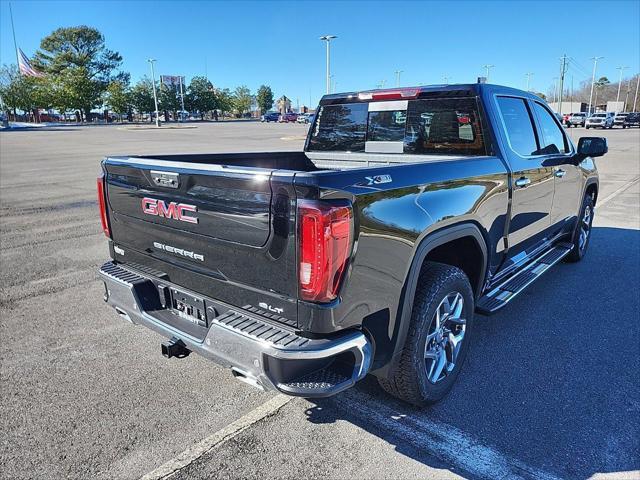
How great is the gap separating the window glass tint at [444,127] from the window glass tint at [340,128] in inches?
19.0

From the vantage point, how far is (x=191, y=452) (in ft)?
8.42

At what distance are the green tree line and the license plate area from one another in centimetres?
8882

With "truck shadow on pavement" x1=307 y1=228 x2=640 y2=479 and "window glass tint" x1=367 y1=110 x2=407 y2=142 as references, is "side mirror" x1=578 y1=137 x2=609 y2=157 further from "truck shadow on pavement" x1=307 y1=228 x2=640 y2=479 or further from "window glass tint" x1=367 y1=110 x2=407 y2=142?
"window glass tint" x1=367 y1=110 x2=407 y2=142

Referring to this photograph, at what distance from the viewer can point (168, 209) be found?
2686mm

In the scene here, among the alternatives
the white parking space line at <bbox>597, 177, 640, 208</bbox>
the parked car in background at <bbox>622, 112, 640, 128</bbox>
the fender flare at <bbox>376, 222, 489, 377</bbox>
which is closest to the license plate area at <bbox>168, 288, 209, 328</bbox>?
the fender flare at <bbox>376, 222, 489, 377</bbox>

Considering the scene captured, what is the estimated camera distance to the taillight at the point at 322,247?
80.7 inches

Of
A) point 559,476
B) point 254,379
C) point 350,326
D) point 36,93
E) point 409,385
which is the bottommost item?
point 559,476

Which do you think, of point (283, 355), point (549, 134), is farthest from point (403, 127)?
point (283, 355)

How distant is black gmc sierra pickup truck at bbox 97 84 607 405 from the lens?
2.15 meters

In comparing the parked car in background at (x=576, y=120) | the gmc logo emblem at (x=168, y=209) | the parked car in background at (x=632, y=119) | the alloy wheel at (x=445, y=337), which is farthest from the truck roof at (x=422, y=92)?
the parked car in background at (x=632, y=119)

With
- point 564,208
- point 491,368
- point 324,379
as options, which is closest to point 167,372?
point 324,379

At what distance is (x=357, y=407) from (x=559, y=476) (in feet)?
3.76

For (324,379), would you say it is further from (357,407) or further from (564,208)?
(564,208)

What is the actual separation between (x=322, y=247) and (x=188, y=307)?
1.08 meters
